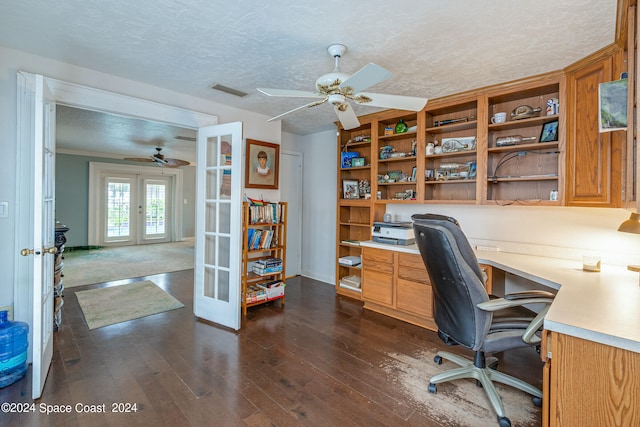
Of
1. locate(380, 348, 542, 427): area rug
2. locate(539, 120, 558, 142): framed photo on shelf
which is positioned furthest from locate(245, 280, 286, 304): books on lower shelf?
locate(539, 120, 558, 142): framed photo on shelf

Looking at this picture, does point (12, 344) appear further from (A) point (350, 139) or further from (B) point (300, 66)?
(A) point (350, 139)

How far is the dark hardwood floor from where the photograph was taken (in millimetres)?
1695

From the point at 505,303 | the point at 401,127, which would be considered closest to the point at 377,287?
the point at 505,303

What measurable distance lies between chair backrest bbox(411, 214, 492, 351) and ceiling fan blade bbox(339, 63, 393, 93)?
0.88 meters

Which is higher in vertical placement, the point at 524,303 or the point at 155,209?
the point at 155,209

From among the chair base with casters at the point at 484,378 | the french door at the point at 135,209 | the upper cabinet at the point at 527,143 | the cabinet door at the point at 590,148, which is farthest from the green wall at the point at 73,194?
the cabinet door at the point at 590,148

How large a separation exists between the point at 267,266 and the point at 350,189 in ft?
5.01

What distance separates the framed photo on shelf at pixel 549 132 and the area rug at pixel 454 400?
207cm

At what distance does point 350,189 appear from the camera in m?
4.00

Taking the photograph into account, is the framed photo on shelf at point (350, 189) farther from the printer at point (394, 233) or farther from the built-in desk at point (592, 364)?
the built-in desk at point (592, 364)

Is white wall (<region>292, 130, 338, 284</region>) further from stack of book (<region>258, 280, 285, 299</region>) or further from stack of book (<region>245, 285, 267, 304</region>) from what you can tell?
stack of book (<region>245, 285, 267, 304</region>)

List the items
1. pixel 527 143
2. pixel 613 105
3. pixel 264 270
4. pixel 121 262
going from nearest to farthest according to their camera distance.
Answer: pixel 613 105, pixel 527 143, pixel 264 270, pixel 121 262

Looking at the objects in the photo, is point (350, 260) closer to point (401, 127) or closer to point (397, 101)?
point (401, 127)

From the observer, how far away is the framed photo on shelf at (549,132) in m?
2.52
